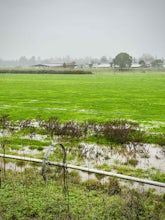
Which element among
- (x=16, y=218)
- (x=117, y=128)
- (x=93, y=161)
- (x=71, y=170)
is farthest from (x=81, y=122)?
(x=16, y=218)

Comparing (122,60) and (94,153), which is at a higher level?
(122,60)

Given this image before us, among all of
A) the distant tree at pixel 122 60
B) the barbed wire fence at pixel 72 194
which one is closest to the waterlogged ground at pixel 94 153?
the barbed wire fence at pixel 72 194

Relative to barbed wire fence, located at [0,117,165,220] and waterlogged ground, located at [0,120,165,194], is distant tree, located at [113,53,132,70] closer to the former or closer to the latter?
waterlogged ground, located at [0,120,165,194]

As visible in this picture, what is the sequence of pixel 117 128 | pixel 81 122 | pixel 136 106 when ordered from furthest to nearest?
pixel 136 106, pixel 81 122, pixel 117 128

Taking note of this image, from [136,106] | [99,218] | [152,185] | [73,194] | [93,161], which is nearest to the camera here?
[99,218]

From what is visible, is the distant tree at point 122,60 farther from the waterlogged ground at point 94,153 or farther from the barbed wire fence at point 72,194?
the barbed wire fence at point 72,194

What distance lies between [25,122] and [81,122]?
3739 millimetres

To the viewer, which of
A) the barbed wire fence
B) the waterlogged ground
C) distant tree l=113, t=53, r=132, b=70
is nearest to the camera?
the barbed wire fence

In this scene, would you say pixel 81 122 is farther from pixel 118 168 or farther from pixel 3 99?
pixel 3 99

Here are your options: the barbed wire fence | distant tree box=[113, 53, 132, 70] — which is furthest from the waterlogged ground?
distant tree box=[113, 53, 132, 70]

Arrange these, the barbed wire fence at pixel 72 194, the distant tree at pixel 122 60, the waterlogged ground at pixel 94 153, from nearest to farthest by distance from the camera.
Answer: the barbed wire fence at pixel 72 194 < the waterlogged ground at pixel 94 153 < the distant tree at pixel 122 60

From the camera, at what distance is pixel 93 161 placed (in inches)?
522

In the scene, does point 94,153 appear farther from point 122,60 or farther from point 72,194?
point 122,60

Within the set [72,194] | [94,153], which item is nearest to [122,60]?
[94,153]
